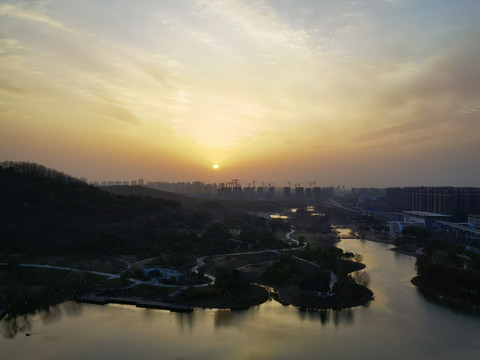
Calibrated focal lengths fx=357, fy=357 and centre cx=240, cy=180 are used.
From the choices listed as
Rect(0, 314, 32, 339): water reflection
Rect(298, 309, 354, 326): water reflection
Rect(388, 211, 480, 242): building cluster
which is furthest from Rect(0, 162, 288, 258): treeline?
Rect(388, 211, 480, 242): building cluster

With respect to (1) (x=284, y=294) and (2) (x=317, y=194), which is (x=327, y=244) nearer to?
(1) (x=284, y=294)

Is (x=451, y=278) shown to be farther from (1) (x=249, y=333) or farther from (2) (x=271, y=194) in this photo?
(2) (x=271, y=194)

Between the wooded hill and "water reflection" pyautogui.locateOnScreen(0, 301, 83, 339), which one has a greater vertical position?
the wooded hill

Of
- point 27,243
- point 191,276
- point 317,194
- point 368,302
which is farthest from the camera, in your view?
point 317,194

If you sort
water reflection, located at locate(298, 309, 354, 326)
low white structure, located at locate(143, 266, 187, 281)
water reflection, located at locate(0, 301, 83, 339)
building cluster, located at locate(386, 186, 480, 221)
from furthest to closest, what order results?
building cluster, located at locate(386, 186, 480, 221)
low white structure, located at locate(143, 266, 187, 281)
water reflection, located at locate(298, 309, 354, 326)
water reflection, located at locate(0, 301, 83, 339)

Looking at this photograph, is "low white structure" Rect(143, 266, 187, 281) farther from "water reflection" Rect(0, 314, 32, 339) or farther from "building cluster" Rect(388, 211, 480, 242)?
"building cluster" Rect(388, 211, 480, 242)

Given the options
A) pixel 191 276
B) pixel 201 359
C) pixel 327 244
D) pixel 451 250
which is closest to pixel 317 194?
pixel 327 244

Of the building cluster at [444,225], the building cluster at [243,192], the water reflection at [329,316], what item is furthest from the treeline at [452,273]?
the building cluster at [243,192]

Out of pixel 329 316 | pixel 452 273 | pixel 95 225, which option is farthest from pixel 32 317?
pixel 452 273
